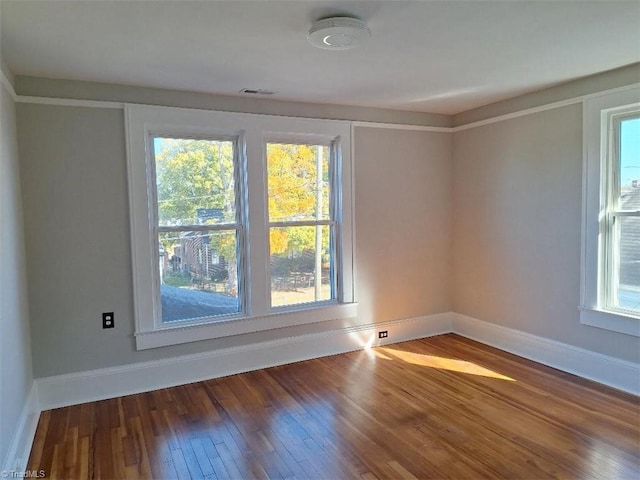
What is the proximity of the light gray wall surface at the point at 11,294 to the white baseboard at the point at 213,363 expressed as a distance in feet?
1.03

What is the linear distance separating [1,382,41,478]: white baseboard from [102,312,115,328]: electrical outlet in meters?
0.58

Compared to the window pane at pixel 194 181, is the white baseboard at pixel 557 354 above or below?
below

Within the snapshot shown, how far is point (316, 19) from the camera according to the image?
2.17 metres

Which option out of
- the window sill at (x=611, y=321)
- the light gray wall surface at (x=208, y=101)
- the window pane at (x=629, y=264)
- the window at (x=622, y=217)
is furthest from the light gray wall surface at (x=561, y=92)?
the window sill at (x=611, y=321)

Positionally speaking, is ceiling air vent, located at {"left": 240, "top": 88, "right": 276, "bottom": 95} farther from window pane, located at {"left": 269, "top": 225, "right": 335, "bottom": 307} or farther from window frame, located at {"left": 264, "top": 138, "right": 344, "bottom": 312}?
window pane, located at {"left": 269, "top": 225, "right": 335, "bottom": 307}

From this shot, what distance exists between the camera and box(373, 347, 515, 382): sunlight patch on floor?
3.66 meters

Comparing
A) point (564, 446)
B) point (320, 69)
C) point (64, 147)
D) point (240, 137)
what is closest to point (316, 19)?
point (320, 69)

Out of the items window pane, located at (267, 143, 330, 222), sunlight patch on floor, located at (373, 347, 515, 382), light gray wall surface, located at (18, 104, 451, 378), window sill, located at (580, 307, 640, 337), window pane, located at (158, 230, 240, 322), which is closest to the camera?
light gray wall surface, located at (18, 104, 451, 378)

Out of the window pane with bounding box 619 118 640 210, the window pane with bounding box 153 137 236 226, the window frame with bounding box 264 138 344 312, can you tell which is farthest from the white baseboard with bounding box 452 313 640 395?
the window pane with bounding box 153 137 236 226

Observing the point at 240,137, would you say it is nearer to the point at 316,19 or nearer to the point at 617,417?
the point at 316,19

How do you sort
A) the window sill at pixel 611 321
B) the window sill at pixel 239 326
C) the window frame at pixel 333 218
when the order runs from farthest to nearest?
the window frame at pixel 333 218
the window sill at pixel 239 326
the window sill at pixel 611 321

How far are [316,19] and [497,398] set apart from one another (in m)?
2.79

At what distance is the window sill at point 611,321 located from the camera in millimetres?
3158

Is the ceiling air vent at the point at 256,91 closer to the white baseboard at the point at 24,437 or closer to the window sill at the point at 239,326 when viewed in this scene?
the window sill at the point at 239,326
